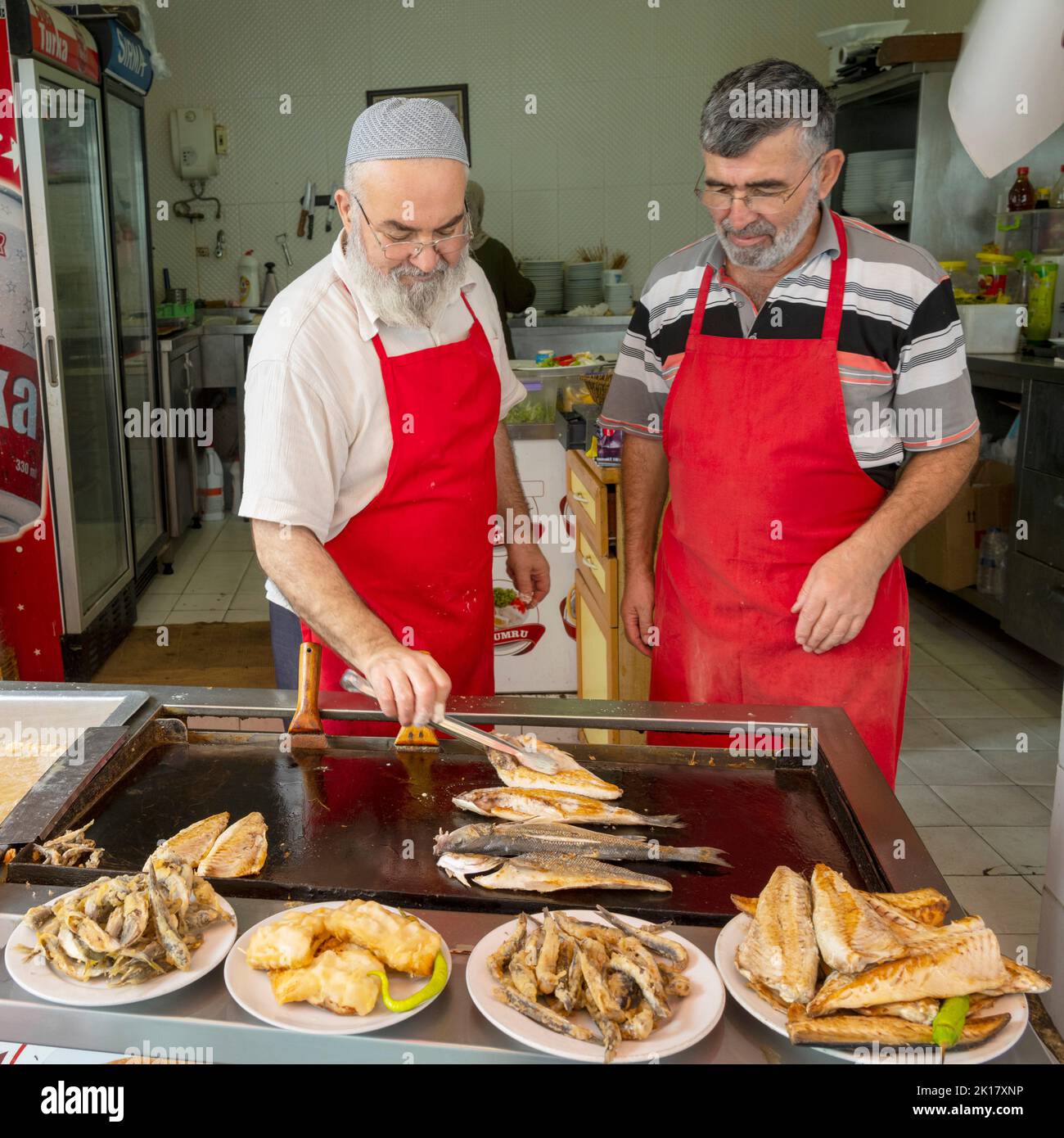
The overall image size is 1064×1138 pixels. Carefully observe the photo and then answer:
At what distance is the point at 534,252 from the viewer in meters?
8.42

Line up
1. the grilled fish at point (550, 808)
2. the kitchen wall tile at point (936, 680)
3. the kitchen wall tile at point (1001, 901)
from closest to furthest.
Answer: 1. the grilled fish at point (550, 808)
2. the kitchen wall tile at point (1001, 901)
3. the kitchen wall tile at point (936, 680)

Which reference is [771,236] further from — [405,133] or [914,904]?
[914,904]

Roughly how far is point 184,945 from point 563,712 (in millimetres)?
843

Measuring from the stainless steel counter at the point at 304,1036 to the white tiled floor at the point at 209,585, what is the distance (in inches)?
162

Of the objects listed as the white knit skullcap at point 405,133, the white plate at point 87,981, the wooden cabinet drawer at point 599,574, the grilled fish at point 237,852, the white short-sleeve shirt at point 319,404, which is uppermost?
the white knit skullcap at point 405,133

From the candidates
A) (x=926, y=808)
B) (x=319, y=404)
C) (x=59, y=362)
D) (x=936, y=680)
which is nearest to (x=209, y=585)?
(x=59, y=362)

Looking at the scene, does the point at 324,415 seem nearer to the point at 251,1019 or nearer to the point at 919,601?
the point at 251,1019

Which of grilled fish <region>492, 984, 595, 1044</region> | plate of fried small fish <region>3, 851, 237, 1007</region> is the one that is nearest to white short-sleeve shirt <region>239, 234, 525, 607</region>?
plate of fried small fish <region>3, 851, 237, 1007</region>

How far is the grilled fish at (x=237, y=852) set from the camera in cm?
148

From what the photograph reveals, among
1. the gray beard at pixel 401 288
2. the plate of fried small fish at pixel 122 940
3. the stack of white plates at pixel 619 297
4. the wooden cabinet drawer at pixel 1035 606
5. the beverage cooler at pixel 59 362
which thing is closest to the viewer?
the plate of fried small fish at pixel 122 940

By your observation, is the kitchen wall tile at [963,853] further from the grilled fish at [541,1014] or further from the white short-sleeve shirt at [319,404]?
the grilled fish at [541,1014]

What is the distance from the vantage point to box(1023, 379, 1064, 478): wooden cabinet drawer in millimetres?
4695

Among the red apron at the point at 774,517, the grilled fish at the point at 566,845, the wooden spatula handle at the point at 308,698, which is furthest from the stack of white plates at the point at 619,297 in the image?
the grilled fish at the point at 566,845

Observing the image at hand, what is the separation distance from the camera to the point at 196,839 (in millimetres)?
1554
